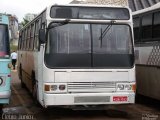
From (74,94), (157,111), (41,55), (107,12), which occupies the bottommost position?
(157,111)

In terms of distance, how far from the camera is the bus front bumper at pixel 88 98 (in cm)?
1148

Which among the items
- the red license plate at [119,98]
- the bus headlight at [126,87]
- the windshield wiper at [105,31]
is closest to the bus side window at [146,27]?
the windshield wiper at [105,31]

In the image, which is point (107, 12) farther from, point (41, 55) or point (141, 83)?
point (141, 83)

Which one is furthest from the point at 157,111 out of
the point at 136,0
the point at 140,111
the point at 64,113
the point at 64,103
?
the point at 136,0

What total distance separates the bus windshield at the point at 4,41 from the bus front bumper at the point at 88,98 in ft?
5.18

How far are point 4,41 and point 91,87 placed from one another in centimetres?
257

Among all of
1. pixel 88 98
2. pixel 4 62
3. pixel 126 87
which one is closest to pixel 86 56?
pixel 88 98

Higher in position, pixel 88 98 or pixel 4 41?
pixel 4 41

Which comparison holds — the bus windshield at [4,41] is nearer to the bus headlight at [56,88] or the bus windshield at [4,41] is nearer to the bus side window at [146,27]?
the bus headlight at [56,88]

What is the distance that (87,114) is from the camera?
1298cm

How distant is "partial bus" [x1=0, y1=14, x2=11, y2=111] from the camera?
38.1ft

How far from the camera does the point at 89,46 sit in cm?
A: 1191

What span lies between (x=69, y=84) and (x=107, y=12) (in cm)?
225

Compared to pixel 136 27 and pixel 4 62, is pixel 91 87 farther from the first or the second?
pixel 136 27
